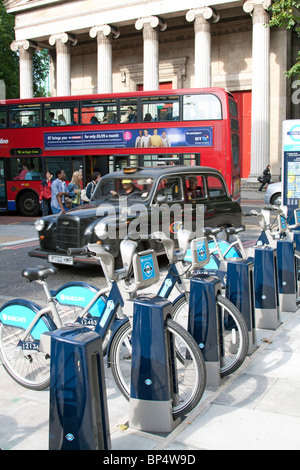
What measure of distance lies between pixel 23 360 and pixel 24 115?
606 inches

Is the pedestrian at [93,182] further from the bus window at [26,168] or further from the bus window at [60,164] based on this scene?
the bus window at [26,168]

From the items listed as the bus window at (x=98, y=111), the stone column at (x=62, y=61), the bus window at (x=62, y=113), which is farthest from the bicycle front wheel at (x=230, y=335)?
the stone column at (x=62, y=61)

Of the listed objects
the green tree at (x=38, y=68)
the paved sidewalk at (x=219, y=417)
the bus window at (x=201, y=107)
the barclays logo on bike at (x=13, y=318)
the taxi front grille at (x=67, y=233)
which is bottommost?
the paved sidewalk at (x=219, y=417)

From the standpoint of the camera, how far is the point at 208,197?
9.54 metres

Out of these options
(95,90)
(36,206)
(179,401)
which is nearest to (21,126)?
(36,206)

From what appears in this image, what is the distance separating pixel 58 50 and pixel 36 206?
19.5 m

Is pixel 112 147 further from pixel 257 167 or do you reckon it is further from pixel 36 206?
pixel 257 167

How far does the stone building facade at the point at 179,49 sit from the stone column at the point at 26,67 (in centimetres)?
7

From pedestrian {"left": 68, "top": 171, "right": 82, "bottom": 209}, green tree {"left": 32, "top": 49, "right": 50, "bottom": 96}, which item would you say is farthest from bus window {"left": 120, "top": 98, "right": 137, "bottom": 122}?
green tree {"left": 32, "top": 49, "right": 50, "bottom": 96}

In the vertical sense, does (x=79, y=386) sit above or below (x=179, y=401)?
above

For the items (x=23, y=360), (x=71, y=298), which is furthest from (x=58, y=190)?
(x=23, y=360)

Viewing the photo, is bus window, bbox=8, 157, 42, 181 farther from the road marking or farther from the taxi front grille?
the taxi front grille

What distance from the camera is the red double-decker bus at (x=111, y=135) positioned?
53.6ft

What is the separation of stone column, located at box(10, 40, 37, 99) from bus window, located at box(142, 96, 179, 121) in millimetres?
20330
